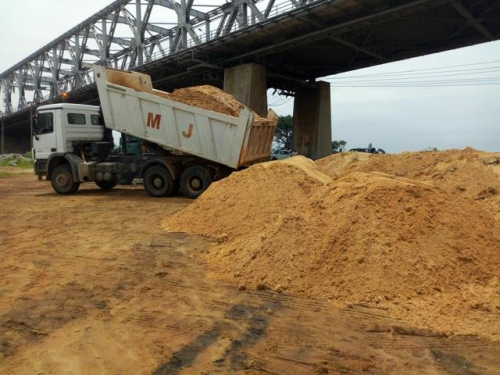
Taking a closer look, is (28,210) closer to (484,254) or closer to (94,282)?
(94,282)

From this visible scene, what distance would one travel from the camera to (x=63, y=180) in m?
14.2

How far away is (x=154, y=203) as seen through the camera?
1166 cm

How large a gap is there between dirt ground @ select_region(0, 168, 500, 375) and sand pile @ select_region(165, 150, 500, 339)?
0.25 meters

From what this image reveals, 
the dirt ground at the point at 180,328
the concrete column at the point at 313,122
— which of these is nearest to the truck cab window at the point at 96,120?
the dirt ground at the point at 180,328

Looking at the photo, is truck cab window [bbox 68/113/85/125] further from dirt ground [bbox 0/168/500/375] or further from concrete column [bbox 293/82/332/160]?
concrete column [bbox 293/82/332/160]

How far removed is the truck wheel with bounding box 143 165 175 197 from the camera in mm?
12602

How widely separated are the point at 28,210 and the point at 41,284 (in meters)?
7.19

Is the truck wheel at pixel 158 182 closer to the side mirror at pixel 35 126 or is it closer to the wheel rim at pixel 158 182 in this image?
the wheel rim at pixel 158 182

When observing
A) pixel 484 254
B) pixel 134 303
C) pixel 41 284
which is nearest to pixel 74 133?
pixel 41 284

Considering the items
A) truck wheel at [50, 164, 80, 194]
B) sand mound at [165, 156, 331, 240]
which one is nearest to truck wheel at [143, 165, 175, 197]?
truck wheel at [50, 164, 80, 194]

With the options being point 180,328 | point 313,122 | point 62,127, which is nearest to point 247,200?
point 180,328

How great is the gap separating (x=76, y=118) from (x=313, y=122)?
66.7 feet

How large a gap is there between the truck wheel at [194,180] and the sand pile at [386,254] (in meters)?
5.56

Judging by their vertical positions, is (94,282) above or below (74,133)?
below
